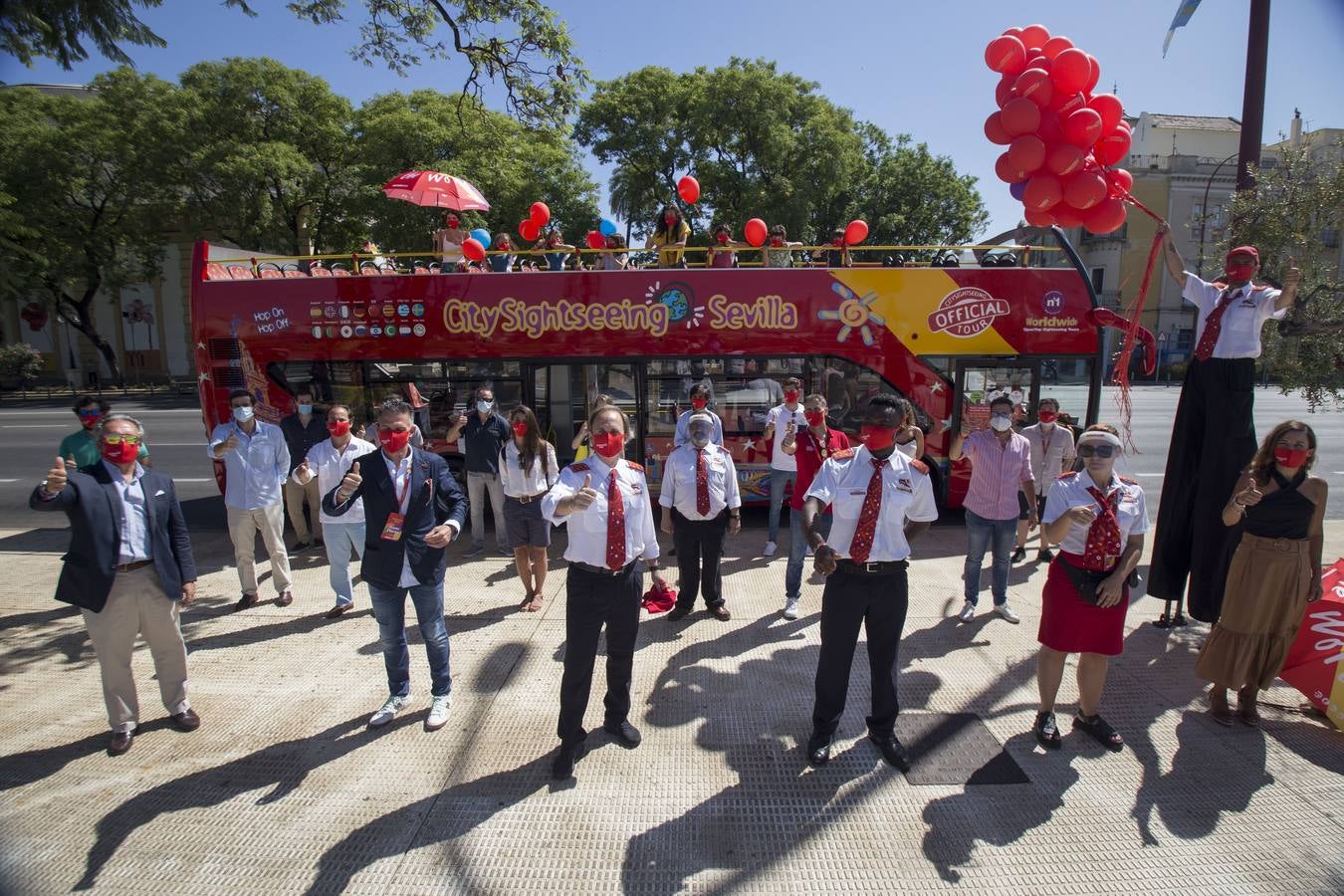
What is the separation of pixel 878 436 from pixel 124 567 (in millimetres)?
4511

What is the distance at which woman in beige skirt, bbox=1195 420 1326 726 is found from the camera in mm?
4047

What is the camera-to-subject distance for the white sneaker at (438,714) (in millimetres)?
4215

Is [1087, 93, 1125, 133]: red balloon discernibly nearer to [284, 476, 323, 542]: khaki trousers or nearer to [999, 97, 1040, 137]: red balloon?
[999, 97, 1040, 137]: red balloon

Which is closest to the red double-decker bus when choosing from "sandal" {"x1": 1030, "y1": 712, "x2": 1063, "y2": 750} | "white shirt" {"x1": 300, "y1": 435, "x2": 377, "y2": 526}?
"white shirt" {"x1": 300, "y1": 435, "x2": 377, "y2": 526}

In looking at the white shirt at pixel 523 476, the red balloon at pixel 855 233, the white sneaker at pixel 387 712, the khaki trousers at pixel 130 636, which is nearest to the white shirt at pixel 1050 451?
the red balloon at pixel 855 233

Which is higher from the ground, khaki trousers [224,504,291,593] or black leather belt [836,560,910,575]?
black leather belt [836,560,910,575]

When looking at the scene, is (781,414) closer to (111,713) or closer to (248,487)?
(248,487)

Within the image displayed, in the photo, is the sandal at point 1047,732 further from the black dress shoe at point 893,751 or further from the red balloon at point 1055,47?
the red balloon at point 1055,47

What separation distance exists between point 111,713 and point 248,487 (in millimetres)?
2315

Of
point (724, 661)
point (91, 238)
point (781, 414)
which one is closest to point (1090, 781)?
point (724, 661)

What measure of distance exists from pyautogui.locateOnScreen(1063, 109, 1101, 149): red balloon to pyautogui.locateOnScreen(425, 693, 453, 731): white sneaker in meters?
5.89

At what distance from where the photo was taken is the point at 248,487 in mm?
5934

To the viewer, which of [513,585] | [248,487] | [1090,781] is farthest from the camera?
[513,585]

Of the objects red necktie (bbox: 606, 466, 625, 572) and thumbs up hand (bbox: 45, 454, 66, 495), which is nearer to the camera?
thumbs up hand (bbox: 45, 454, 66, 495)
